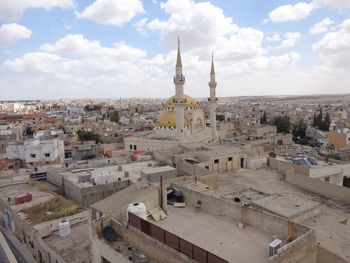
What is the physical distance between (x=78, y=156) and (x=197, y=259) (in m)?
35.3

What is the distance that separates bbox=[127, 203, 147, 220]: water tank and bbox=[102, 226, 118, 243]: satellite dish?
0.83 meters

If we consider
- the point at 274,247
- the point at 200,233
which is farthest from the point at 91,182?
the point at 274,247

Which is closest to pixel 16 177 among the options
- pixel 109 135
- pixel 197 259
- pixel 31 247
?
pixel 31 247

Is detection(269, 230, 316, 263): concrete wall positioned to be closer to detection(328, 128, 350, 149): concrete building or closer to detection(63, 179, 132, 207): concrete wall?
detection(63, 179, 132, 207): concrete wall

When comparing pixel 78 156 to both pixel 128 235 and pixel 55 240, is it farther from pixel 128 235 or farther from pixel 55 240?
pixel 128 235

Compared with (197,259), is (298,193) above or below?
below

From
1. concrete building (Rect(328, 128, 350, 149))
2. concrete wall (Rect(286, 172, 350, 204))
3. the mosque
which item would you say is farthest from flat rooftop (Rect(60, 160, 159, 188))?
concrete building (Rect(328, 128, 350, 149))

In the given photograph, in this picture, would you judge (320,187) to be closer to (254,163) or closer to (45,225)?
(254,163)

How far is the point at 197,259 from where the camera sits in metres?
8.74

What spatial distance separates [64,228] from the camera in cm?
1449

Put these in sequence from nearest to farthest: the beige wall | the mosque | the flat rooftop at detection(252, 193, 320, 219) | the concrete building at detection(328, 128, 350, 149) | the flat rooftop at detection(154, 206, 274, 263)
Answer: the flat rooftop at detection(154, 206, 274, 263)
the flat rooftop at detection(252, 193, 320, 219)
the mosque
the concrete building at detection(328, 128, 350, 149)
the beige wall

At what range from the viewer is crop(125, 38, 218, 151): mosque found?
35594 mm

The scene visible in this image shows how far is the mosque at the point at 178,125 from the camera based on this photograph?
3559 cm

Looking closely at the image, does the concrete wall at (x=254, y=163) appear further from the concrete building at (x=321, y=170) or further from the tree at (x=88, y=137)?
the tree at (x=88, y=137)
